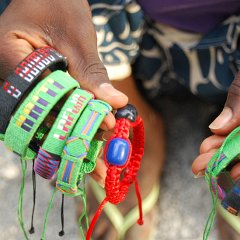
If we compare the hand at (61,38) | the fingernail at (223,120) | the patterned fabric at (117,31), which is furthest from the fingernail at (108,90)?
the patterned fabric at (117,31)

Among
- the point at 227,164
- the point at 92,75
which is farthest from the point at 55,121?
the point at 227,164

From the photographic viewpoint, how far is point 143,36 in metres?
1.15

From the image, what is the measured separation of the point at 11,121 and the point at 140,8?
485 millimetres

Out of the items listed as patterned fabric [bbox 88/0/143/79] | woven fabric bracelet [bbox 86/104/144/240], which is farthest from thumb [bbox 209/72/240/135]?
patterned fabric [bbox 88/0/143/79]

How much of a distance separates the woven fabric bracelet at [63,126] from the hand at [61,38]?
5 centimetres

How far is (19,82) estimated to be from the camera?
2.36 feet

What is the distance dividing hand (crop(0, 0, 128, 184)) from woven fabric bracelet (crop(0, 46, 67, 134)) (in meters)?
0.07

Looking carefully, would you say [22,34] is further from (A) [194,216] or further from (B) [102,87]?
(A) [194,216]

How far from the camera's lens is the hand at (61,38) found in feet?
2.60

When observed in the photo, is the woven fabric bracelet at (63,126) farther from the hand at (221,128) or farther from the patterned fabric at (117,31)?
the patterned fabric at (117,31)

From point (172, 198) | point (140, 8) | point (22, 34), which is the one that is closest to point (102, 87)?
point (22, 34)

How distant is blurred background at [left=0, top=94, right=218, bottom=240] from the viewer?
116cm

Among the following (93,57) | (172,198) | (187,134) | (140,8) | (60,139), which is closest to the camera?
(60,139)

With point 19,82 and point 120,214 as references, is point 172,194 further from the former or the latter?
point 19,82
